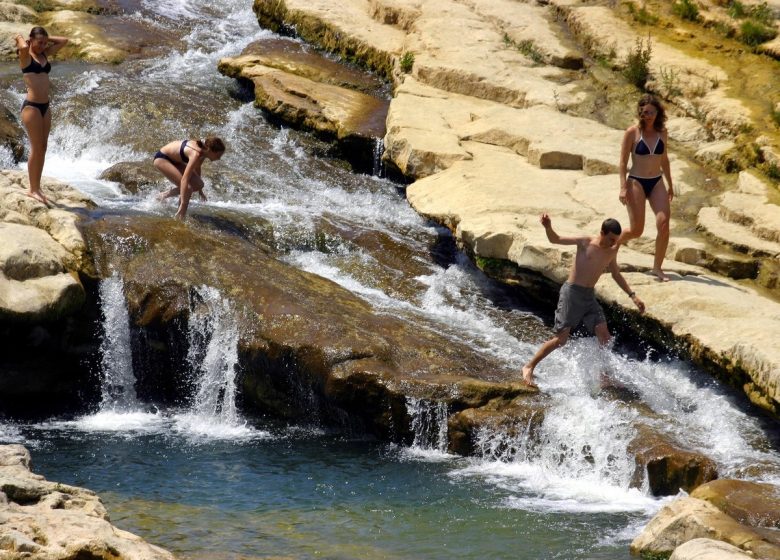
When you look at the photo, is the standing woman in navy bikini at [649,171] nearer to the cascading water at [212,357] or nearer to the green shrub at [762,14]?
the cascading water at [212,357]

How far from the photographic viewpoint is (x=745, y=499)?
24.4 ft

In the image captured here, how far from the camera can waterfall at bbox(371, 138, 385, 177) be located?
14.8m

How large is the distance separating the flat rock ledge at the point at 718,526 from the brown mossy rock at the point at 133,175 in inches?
311

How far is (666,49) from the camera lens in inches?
609

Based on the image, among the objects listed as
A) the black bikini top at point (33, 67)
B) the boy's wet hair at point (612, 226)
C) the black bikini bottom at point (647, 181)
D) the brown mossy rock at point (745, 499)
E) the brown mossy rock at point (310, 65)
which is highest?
the brown mossy rock at point (310, 65)

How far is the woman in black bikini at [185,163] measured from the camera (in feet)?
37.3

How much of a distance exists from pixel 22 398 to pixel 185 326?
5.25 feet

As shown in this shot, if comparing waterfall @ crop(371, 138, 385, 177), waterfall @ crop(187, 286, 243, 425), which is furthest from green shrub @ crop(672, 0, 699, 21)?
waterfall @ crop(187, 286, 243, 425)

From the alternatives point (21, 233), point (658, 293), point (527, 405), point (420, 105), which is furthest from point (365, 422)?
point (420, 105)

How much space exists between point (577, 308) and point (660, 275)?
1.20 metres

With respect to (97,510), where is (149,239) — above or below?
above

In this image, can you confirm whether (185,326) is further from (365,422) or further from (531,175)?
(531,175)

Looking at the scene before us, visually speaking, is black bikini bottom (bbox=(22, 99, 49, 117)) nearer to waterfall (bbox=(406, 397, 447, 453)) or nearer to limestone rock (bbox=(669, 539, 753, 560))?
waterfall (bbox=(406, 397, 447, 453))

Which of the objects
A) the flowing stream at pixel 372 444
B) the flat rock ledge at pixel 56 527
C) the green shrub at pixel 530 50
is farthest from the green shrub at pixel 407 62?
the flat rock ledge at pixel 56 527
